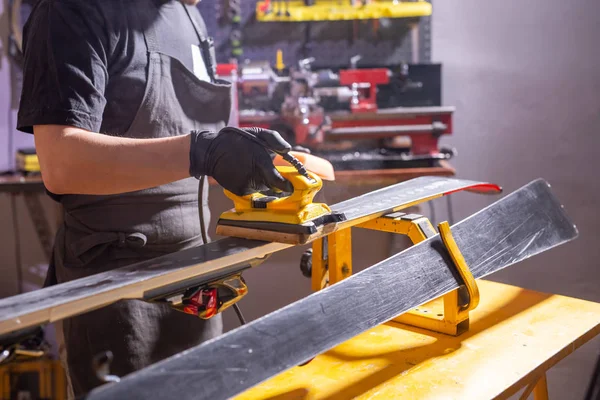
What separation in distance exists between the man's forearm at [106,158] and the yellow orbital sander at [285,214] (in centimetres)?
12

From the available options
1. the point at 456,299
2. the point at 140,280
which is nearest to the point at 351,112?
the point at 456,299

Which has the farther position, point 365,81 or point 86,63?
point 365,81

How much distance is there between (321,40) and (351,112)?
545 millimetres

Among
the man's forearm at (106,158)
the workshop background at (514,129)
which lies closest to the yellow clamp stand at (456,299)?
the man's forearm at (106,158)

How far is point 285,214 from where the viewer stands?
3.17 feet

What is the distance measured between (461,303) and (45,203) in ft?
5.56

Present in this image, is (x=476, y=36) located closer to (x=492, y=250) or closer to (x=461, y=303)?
(x=492, y=250)

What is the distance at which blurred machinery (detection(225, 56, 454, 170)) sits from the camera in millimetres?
2016

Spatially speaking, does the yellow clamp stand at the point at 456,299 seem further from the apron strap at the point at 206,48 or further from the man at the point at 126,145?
the apron strap at the point at 206,48

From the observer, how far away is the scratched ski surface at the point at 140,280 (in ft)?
2.30

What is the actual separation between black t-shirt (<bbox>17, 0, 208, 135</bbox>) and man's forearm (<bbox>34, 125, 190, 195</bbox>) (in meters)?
0.03

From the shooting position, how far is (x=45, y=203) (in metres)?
2.20

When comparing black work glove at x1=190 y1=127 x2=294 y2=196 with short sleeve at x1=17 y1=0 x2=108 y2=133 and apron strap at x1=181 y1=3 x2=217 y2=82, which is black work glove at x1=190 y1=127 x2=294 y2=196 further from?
apron strap at x1=181 y1=3 x2=217 y2=82

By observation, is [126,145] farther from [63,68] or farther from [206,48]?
[206,48]
